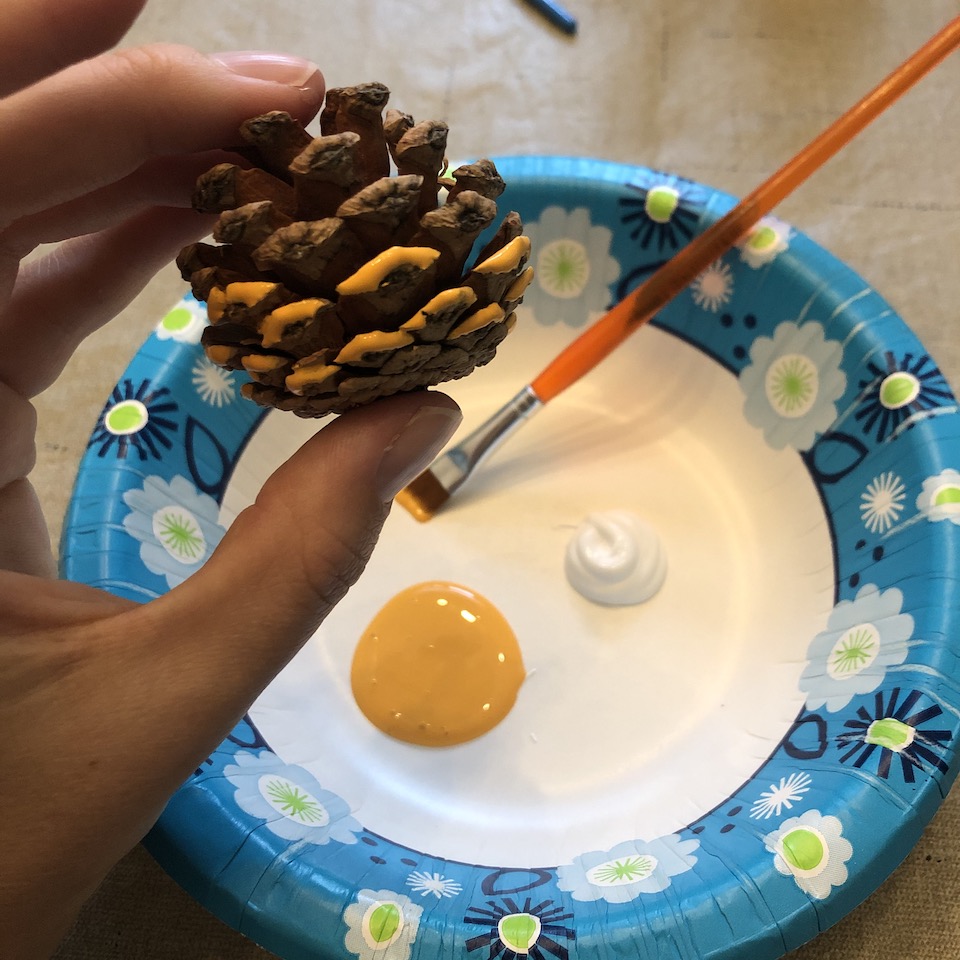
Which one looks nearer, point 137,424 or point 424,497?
Result: point 137,424

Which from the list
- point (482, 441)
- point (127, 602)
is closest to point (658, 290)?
point (482, 441)

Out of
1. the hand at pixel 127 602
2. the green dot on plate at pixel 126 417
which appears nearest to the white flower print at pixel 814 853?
the hand at pixel 127 602

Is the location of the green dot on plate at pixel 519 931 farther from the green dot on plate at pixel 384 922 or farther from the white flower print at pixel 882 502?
the white flower print at pixel 882 502

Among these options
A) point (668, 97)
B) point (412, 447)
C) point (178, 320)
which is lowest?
point (178, 320)

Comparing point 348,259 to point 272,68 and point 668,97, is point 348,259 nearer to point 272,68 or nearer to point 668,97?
point 272,68

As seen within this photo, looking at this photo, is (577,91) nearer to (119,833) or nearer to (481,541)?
(481,541)

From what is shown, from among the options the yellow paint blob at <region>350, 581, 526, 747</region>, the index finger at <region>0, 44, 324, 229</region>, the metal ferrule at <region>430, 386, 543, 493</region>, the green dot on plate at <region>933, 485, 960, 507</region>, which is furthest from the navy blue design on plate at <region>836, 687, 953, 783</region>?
the index finger at <region>0, 44, 324, 229</region>

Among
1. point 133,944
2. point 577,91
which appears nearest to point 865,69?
point 577,91
